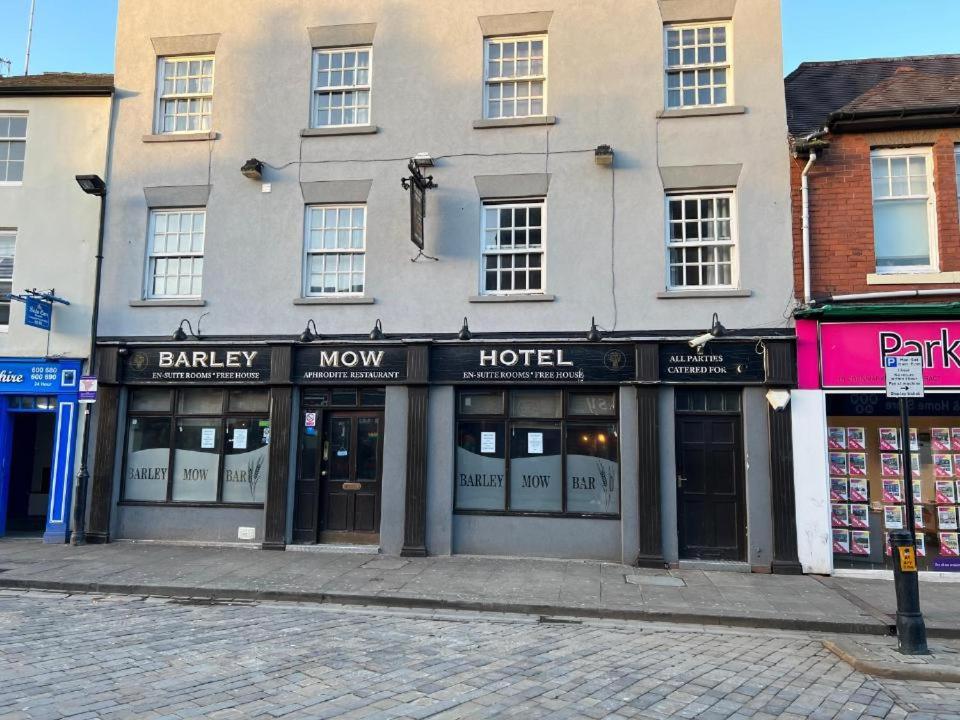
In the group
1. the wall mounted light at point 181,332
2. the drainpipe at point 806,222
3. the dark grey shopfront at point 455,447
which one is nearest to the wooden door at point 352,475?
the dark grey shopfront at point 455,447

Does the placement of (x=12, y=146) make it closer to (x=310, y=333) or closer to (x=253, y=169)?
(x=253, y=169)

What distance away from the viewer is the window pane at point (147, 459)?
12.7m

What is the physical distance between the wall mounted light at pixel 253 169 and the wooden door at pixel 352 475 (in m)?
4.57

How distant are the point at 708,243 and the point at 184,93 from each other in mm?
10210

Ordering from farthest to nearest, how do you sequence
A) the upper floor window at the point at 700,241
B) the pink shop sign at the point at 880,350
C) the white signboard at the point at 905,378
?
the upper floor window at the point at 700,241 < the pink shop sign at the point at 880,350 < the white signboard at the point at 905,378

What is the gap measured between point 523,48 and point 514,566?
29.5ft

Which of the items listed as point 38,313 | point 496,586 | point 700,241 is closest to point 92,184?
point 38,313

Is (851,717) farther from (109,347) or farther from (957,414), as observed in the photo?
(109,347)

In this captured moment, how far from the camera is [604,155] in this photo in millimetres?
11578

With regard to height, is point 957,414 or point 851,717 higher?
point 957,414

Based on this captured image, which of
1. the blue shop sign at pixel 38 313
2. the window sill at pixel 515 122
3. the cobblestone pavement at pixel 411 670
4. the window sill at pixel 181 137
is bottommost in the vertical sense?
the cobblestone pavement at pixel 411 670

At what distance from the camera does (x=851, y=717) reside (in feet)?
17.6

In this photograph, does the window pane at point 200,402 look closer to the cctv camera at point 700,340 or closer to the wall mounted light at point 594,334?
the wall mounted light at point 594,334

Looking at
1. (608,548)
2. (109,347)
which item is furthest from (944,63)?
(109,347)
